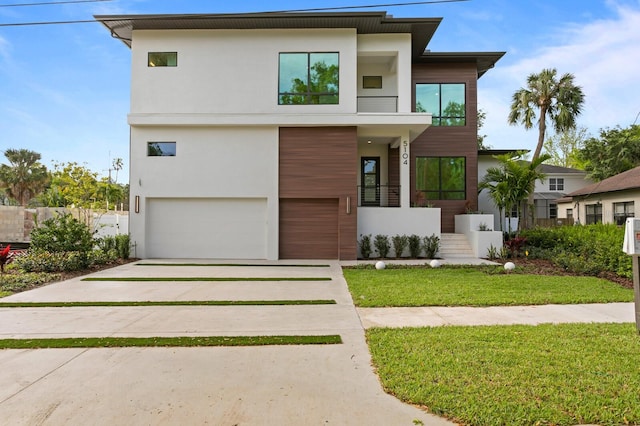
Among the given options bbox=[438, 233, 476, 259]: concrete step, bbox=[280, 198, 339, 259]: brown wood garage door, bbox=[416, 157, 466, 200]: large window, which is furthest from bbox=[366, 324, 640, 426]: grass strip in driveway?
bbox=[416, 157, 466, 200]: large window

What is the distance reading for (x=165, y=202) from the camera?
13.8 metres

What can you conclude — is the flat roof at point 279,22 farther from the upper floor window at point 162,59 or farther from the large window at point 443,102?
the large window at point 443,102

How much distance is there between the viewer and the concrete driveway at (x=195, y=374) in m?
2.89

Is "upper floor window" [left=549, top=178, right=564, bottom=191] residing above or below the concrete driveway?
above

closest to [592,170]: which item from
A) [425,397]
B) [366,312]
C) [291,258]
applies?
[291,258]

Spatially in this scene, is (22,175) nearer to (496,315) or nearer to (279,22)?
(279,22)

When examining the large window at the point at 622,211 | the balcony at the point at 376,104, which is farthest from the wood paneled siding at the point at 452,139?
the large window at the point at 622,211

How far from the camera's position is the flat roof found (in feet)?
41.8

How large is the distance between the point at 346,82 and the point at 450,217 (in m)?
7.29

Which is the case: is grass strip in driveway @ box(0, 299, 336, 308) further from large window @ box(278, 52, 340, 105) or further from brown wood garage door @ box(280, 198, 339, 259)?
large window @ box(278, 52, 340, 105)

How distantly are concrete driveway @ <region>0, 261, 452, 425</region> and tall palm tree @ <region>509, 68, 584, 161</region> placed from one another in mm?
20172

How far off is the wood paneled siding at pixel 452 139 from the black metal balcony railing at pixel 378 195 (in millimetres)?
1252

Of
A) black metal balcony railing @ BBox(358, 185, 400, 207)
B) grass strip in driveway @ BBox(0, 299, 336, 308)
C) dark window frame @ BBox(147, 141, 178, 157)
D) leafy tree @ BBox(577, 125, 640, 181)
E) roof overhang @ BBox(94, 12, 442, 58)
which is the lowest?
grass strip in driveway @ BBox(0, 299, 336, 308)

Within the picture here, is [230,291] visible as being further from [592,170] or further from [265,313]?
[592,170]
